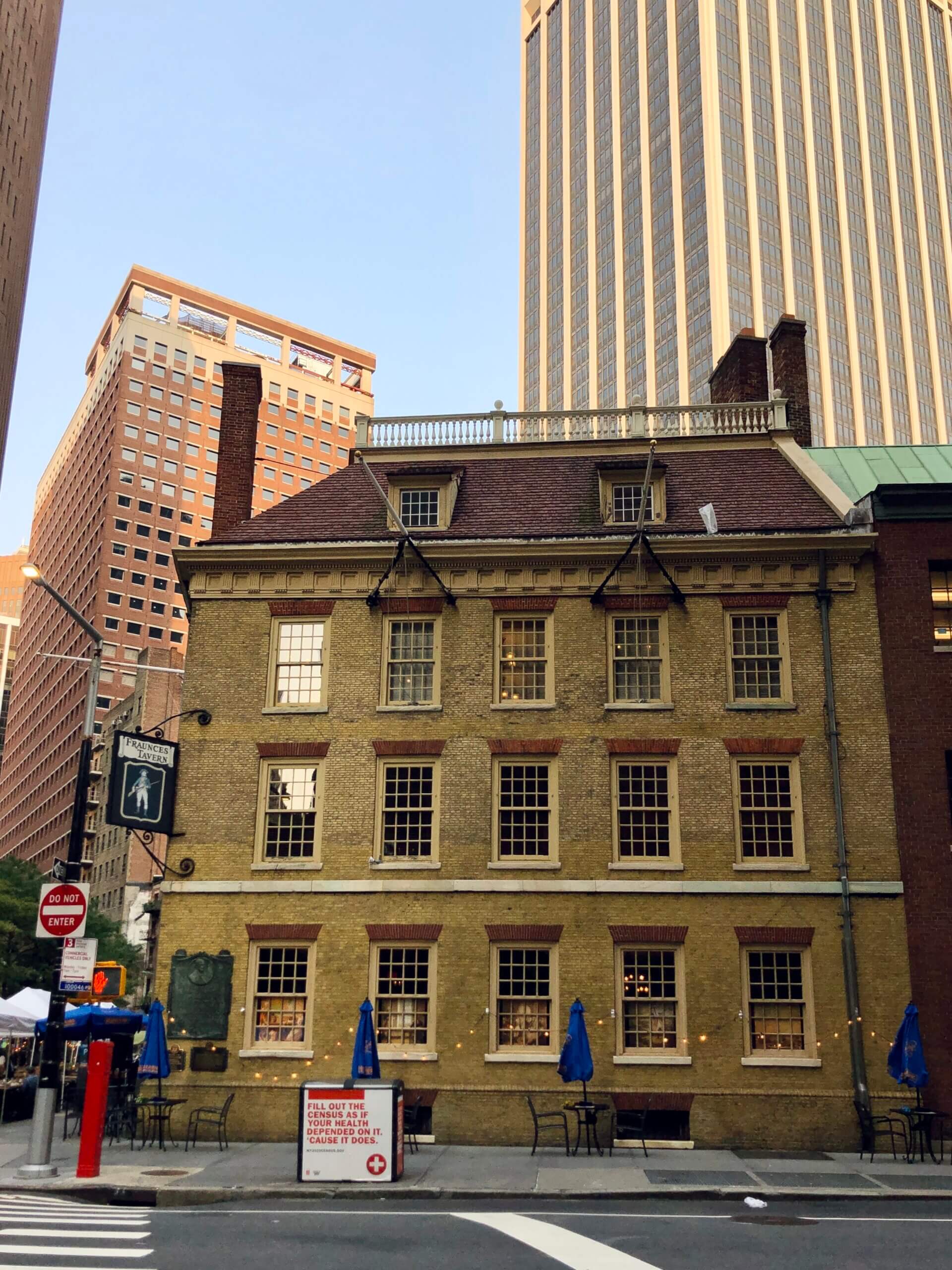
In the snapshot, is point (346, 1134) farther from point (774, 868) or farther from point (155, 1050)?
point (774, 868)

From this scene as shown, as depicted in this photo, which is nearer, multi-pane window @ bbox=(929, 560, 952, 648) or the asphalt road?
the asphalt road

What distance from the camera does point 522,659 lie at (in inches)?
1018

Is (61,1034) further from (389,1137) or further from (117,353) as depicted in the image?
(117,353)

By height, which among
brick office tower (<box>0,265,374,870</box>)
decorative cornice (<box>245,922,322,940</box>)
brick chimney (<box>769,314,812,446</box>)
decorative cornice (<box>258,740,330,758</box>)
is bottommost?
decorative cornice (<box>245,922,322,940</box>)

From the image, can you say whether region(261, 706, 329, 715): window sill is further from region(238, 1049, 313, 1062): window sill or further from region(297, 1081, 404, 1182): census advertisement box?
region(297, 1081, 404, 1182): census advertisement box

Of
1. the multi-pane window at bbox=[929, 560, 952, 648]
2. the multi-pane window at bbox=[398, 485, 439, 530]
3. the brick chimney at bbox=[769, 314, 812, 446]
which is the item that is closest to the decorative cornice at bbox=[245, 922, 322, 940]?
the multi-pane window at bbox=[398, 485, 439, 530]

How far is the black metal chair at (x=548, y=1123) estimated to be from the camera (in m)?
21.6

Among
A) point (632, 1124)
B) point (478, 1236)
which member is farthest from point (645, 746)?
point (478, 1236)

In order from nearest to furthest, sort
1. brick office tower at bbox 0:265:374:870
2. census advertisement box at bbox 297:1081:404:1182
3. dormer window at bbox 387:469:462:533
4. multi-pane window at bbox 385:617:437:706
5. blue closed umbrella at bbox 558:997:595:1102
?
1. census advertisement box at bbox 297:1081:404:1182
2. blue closed umbrella at bbox 558:997:595:1102
3. multi-pane window at bbox 385:617:437:706
4. dormer window at bbox 387:469:462:533
5. brick office tower at bbox 0:265:374:870

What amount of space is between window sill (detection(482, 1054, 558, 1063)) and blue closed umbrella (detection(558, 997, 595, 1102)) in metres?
1.60

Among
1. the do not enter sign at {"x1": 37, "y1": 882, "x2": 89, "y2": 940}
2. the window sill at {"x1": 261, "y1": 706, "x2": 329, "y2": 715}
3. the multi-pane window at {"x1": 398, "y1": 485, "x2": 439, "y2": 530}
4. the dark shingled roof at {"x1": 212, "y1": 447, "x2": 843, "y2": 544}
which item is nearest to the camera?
the do not enter sign at {"x1": 37, "y1": 882, "x2": 89, "y2": 940}

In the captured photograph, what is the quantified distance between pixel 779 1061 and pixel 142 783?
13639 millimetres

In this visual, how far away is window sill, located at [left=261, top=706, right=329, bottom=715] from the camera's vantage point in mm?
25734

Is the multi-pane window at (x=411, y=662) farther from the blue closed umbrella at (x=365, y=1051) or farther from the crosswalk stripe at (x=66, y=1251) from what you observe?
the crosswalk stripe at (x=66, y=1251)
